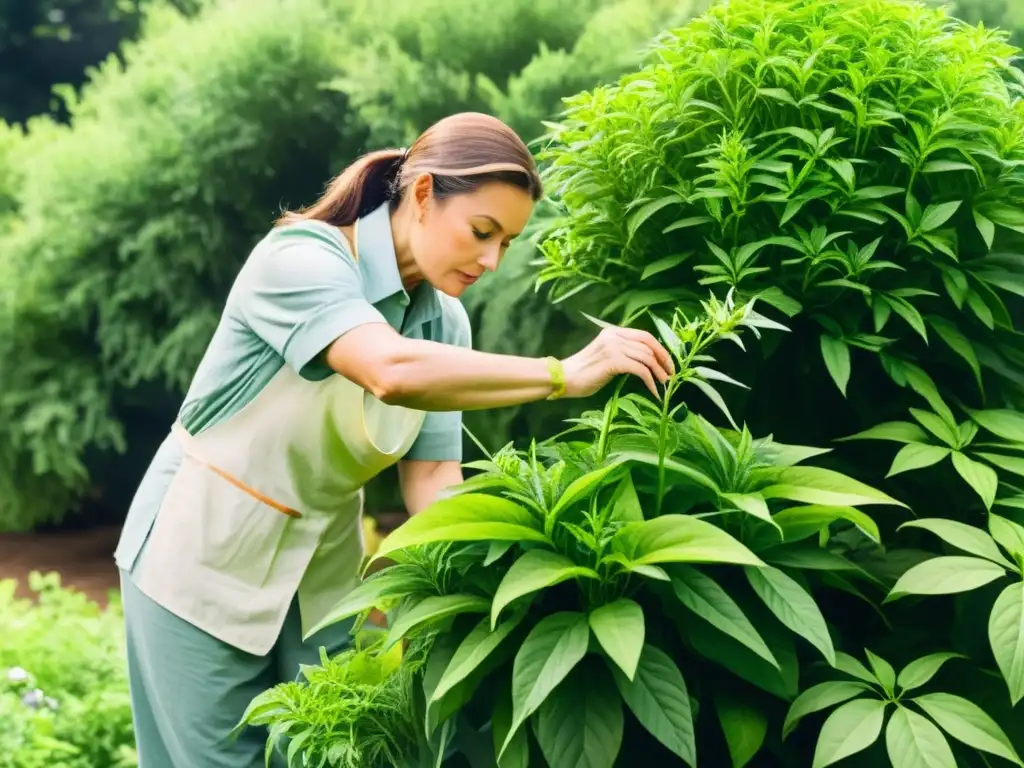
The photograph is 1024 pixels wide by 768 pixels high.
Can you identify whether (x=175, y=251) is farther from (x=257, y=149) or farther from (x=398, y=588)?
(x=398, y=588)

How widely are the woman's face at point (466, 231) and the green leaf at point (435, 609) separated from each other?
0.78 metres

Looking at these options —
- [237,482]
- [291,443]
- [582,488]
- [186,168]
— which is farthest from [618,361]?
[186,168]

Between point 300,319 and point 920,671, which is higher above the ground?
point 300,319

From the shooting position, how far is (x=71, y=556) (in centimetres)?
868

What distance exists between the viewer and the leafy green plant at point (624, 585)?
1482mm

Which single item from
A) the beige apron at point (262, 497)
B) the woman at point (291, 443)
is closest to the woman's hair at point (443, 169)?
the woman at point (291, 443)

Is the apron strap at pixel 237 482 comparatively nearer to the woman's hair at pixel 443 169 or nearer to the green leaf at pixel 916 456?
the woman's hair at pixel 443 169

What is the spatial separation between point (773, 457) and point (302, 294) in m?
0.90

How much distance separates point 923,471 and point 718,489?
609mm

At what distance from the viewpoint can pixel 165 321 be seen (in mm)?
7258

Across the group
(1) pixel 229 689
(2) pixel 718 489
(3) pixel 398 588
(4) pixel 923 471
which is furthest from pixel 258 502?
(4) pixel 923 471

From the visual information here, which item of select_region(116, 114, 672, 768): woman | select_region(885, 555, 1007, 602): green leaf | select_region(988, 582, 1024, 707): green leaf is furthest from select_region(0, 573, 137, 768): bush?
select_region(988, 582, 1024, 707): green leaf

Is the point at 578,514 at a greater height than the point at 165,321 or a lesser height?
greater

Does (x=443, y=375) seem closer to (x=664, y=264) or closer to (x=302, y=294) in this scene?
(x=302, y=294)
